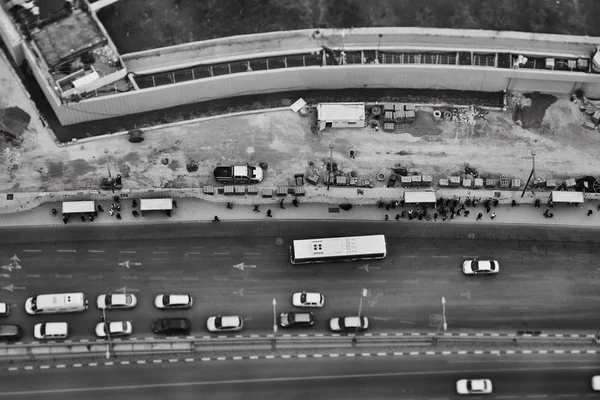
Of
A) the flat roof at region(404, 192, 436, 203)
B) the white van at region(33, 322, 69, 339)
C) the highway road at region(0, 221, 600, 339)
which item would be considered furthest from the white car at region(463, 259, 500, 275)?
the white van at region(33, 322, 69, 339)

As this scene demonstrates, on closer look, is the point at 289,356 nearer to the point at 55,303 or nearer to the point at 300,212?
the point at 300,212

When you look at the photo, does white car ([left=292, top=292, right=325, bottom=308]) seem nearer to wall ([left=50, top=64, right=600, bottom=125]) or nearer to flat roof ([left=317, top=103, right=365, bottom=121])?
flat roof ([left=317, top=103, right=365, bottom=121])

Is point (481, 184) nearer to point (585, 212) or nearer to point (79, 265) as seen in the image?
point (585, 212)

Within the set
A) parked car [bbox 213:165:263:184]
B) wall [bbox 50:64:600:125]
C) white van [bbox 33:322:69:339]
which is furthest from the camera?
wall [bbox 50:64:600:125]

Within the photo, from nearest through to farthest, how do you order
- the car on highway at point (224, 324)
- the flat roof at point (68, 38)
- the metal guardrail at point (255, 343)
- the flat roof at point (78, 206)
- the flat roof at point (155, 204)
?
the metal guardrail at point (255, 343)
the car on highway at point (224, 324)
the flat roof at point (78, 206)
the flat roof at point (155, 204)
the flat roof at point (68, 38)

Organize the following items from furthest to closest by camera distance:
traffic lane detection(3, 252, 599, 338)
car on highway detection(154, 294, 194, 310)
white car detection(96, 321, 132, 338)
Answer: traffic lane detection(3, 252, 599, 338)
car on highway detection(154, 294, 194, 310)
white car detection(96, 321, 132, 338)

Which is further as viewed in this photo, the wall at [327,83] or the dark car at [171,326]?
the wall at [327,83]

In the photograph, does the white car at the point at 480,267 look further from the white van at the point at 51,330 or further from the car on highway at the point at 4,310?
the car on highway at the point at 4,310

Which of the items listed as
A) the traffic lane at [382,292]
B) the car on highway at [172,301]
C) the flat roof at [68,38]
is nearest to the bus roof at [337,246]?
the traffic lane at [382,292]
